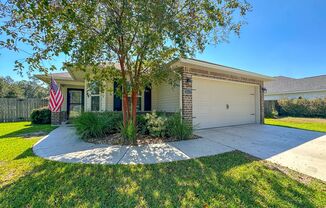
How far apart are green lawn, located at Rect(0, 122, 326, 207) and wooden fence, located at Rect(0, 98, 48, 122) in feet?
38.6

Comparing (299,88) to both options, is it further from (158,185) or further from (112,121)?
(158,185)

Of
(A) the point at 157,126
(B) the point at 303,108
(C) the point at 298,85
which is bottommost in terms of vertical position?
(A) the point at 157,126

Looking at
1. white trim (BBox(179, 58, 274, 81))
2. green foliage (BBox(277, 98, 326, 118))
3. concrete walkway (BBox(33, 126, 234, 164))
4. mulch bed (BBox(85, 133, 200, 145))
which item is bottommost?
concrete walkway (BBox(33, 126, 234, 164))

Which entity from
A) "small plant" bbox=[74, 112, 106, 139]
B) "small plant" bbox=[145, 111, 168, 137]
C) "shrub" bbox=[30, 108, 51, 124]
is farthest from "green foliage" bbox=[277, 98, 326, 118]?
"shrub" bbox=[30, 108, 51, 124]

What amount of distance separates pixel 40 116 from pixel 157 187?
1117 cm

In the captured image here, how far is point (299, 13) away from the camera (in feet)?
30.6

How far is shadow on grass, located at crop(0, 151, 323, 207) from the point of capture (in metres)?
2.39

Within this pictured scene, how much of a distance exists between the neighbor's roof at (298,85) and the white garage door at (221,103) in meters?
14.3

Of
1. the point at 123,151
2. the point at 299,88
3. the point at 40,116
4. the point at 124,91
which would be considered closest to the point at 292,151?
the point at 123,151

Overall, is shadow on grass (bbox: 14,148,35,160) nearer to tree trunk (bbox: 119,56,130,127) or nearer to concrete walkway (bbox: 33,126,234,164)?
concrete walkway (bbox: 33,126,234,164)

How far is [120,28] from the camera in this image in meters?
4.24

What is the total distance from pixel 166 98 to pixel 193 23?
168 inches

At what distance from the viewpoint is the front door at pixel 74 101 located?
38.0 ft

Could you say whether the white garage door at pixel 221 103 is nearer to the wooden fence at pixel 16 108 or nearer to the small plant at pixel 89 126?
the small plant at pixel 89 126
